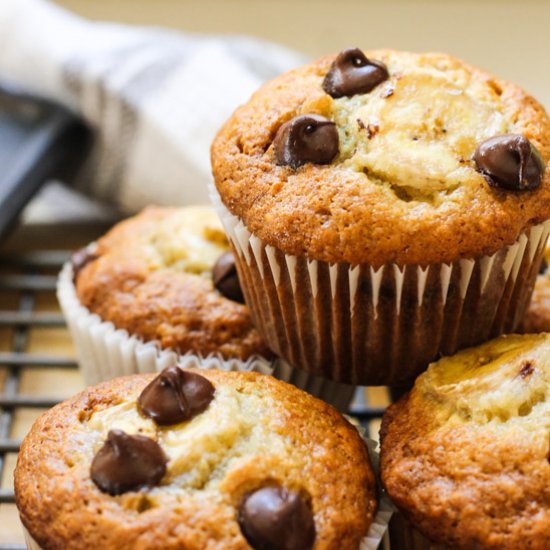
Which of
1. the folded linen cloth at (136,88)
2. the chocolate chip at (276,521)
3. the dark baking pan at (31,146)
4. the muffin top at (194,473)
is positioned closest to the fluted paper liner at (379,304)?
the muffin top at (194,473)

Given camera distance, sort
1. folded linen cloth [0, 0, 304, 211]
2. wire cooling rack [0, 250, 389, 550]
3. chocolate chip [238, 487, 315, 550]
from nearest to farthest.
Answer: chocolate chip [238, 487, 315, 550], wire cooling rack [0, 250, 389, 550], folded linen cloth [0, 0, 304, 211]

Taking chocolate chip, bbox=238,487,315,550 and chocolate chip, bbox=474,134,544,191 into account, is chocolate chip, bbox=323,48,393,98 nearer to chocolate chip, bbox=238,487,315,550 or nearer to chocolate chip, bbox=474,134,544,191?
chocolate chip, bbox=474,134,544,191

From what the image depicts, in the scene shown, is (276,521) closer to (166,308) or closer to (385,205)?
(385,205)

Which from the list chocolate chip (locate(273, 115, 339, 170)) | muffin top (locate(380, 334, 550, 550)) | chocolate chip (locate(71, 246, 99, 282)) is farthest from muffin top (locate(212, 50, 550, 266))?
chocolate chip (locate(71, 246, 99, 282))

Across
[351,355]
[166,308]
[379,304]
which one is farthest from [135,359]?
[379,304]

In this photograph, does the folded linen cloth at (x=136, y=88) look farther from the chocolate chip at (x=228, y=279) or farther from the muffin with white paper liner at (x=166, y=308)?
the chocolate chip at (x=228, y=279)

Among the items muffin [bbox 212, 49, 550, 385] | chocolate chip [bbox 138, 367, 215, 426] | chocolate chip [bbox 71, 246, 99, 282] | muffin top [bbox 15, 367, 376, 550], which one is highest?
muffin [bbox 212, 49, 550, 385]

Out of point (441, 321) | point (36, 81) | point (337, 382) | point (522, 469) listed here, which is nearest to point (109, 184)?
point (36, 81)
